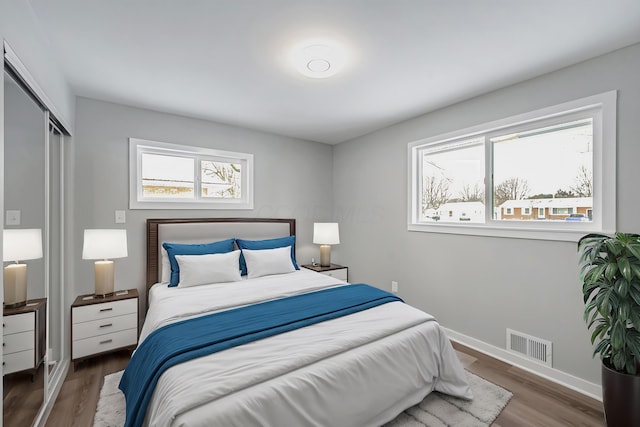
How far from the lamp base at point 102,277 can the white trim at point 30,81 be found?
127 cm

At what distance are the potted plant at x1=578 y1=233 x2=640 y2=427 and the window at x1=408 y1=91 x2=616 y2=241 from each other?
52cm

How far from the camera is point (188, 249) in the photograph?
123 inches

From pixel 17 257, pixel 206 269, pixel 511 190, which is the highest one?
pixel 511 190

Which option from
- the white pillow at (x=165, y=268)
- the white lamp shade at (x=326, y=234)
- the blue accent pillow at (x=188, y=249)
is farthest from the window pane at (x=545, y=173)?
the white pillow at (x=165, y=268)

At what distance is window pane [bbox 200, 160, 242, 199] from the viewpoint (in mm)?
3742

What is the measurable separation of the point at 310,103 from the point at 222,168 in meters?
1.52

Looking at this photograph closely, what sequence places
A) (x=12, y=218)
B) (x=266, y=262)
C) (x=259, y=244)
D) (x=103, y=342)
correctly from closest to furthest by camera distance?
(x=12, y=218)
(x=103, y=342)
(x=266, y=262)
(x=259, y=244)

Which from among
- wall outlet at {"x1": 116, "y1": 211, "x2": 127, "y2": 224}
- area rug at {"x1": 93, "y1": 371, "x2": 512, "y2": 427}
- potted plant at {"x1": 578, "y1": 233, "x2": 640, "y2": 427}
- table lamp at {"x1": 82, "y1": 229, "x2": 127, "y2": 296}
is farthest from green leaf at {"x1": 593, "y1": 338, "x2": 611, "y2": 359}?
wall outlet at {"x1": 116, "y1": 211, "x2": 127, "y2": 224}

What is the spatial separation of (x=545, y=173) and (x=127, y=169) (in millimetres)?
4081

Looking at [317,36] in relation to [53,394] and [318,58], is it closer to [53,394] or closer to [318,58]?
[318,58]

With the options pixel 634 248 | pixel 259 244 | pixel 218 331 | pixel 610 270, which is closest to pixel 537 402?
pixel 610 270

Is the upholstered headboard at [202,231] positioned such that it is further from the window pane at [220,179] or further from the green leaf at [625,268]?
the green leaf at [625,268]

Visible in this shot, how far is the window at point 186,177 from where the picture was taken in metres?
3.26

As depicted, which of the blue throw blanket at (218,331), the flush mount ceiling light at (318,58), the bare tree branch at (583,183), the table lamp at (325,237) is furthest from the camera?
the table lamp at (325,237)
